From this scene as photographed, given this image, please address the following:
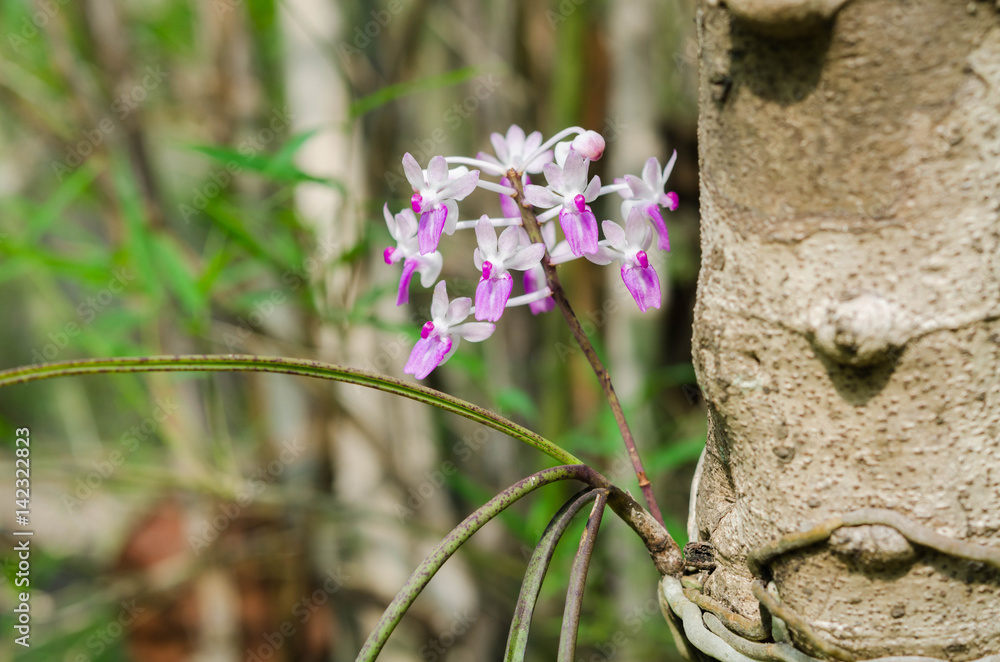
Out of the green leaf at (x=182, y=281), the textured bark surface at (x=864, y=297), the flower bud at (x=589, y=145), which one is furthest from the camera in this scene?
the green leaf at (x=182, y=281)

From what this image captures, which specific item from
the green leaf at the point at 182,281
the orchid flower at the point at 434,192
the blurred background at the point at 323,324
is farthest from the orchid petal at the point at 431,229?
the green leaf at the point at 182,281

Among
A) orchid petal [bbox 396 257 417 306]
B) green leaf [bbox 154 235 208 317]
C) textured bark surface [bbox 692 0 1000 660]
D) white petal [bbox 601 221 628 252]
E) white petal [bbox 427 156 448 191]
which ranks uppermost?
green leaf [bbox 154 235 208 317]

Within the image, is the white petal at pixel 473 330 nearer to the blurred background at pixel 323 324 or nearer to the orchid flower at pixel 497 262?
the orchid flower at pixel 497 262

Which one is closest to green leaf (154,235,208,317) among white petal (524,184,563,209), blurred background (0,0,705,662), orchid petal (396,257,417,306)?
blurred background (0,0,705,662)

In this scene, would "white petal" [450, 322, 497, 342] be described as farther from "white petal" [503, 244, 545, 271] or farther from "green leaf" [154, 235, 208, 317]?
"green leaf" [154, 235, 208, 317]

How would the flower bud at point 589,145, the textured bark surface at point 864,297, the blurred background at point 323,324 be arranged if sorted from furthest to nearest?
the blurred background at point 323,324
the flower bud at point 589,145
the textured bark surface at point 864,297

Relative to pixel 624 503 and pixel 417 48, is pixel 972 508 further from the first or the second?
pixel 417 48
